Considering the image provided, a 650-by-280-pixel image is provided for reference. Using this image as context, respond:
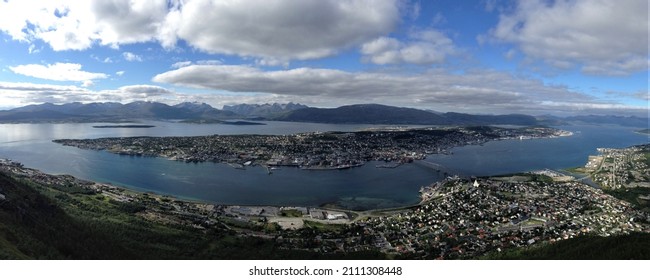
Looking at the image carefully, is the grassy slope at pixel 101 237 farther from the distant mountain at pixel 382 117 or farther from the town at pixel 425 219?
the distant mountain at pixel 382 117

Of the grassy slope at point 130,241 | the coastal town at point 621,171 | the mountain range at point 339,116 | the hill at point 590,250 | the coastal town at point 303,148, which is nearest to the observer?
Answer: the grassy slope at point 130,241

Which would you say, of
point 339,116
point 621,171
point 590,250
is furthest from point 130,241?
point 339,116

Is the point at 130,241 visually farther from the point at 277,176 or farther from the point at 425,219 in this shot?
the point at 277,176

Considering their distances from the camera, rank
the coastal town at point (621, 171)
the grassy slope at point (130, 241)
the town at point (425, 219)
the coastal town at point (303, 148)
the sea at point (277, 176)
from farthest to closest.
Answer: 1. the coastal town at point (303, 148)
2. the coastal town at point (621, 171)
3. the sea at point (277, 176)
4. the town at point (425, 219)
5. the grassy slope at point (130, 241)

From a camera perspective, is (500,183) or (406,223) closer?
(406,223)

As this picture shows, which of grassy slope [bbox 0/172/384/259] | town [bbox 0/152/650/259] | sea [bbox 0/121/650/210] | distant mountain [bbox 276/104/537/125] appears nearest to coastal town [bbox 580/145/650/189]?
sea [bbox 0/121/650/210]

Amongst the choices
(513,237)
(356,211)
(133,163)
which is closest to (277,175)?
(356,211)

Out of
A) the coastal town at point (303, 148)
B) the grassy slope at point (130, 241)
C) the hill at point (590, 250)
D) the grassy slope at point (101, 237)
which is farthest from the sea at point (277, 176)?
the hill at point (590, 250)

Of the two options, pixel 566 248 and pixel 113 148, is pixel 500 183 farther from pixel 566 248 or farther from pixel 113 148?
pixel 113 148
